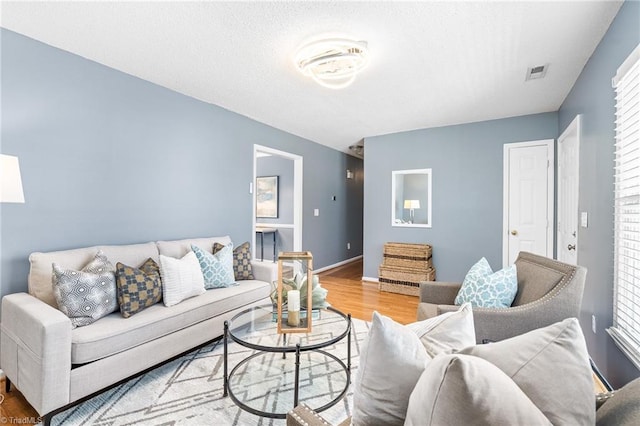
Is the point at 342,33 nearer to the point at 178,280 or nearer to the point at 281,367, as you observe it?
the point at 178,280

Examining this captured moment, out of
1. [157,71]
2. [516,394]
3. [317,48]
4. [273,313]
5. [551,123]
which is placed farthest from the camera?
[551,123]

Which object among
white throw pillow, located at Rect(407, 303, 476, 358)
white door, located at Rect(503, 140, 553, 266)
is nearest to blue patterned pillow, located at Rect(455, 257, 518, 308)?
white throw pillow, located at Rect(407, 303, 476, 358)

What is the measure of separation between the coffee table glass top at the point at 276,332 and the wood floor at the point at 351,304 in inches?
47.6

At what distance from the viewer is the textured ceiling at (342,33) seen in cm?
190

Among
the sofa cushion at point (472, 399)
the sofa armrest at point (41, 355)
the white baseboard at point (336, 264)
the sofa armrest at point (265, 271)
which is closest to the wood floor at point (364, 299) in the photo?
the white baseboard at point (336, 264)

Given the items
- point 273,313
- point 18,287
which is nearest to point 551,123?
point 273,313

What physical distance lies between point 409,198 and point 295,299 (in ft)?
12.4

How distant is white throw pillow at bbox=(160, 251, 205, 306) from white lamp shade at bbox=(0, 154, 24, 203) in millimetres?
950

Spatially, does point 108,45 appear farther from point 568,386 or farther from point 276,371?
point 568,386

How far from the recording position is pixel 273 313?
2.09 metres

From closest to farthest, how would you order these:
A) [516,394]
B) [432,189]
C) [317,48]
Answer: [516,394]
[317,48]
[432,189]

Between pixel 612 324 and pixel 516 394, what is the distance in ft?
Result: 6.86

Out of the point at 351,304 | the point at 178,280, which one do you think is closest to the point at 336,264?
the point at 351,304

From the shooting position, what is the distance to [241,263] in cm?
311
